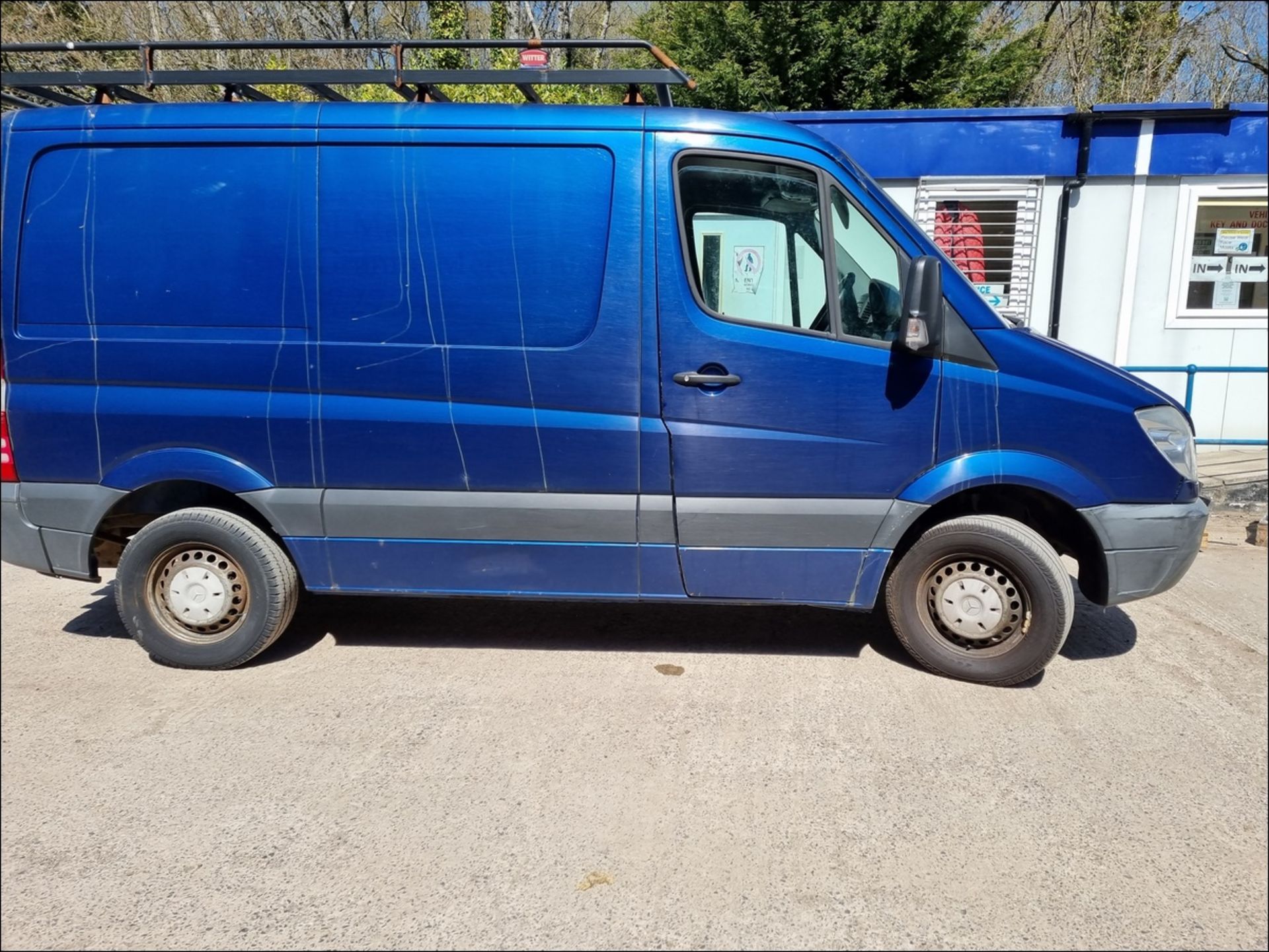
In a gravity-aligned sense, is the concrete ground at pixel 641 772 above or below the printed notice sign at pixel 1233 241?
below

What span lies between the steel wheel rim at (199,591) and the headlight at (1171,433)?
13.5 ft

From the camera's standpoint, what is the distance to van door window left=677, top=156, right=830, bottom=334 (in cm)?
403

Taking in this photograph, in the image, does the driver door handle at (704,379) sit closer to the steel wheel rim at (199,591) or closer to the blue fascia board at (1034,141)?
the steel wheel rim at (199,591)

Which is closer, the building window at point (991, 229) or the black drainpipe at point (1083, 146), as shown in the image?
the black drainpipe at point (1083, 146)

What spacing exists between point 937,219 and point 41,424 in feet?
25.2

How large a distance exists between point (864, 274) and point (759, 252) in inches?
18.4

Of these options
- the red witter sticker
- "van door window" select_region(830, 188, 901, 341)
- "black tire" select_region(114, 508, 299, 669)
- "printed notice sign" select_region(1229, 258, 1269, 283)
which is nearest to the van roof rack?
the red witter sticker

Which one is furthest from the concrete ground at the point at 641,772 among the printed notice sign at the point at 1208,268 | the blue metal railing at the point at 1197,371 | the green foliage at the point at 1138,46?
the green foliage at the point at 1138,46

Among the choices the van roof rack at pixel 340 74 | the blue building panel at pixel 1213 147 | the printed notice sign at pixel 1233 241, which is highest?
the blue building panel at pixel 1213 147

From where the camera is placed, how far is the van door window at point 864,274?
4.05 m

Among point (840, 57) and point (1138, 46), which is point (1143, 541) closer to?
point (1138, 46)

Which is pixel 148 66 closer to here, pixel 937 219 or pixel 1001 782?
pixel 1001 782

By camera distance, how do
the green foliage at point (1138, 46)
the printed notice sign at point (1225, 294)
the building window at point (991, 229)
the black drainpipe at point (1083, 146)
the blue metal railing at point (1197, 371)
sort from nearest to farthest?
1. the blue metal railing at point (1197, 371)
2. the black drainpipe at point (1083, 146)
3. the building window at point (991, 229)
4. the printed notice sign at point (1225, 294)
5. the green foliage at point (1138, 46)

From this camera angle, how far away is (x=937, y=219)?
9.00m
